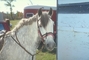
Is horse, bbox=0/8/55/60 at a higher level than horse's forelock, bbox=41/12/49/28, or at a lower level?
lower

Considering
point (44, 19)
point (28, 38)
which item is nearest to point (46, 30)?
point (44, 19)

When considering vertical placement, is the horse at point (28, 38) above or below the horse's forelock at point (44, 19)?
below

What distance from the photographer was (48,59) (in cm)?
752

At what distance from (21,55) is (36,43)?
0.36 m

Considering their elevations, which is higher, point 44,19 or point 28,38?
point 44,19

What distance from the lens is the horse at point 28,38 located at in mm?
3424

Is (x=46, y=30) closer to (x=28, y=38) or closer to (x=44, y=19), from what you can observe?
(x=44, y=19)

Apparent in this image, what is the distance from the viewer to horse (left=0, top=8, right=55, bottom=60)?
3424 millimetres

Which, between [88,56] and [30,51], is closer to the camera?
[30,51]

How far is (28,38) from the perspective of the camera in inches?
141

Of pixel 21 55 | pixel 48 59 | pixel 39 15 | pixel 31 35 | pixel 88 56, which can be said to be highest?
pixel 39 15

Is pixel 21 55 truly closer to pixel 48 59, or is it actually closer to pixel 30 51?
pixel 30 51

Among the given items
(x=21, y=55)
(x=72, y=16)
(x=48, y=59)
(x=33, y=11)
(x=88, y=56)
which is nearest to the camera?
(x=21, y=55)

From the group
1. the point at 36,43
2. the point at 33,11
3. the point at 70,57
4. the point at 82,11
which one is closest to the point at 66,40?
the point at 70,57
